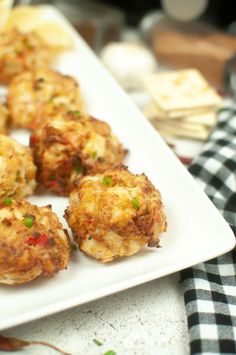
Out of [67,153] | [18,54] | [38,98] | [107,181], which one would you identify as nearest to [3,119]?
[38,98]

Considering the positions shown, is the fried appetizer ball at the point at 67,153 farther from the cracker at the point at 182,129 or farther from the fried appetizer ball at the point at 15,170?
the cracker at the point at 182,129

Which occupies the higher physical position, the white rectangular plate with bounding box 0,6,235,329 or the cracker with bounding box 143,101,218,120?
the white rectangular plate with bounding box 0,6,235,329

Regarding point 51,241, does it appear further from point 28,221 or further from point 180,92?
point 180,92

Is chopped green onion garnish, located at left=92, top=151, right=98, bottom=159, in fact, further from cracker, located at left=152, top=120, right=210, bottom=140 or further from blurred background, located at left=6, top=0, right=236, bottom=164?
cracker, located at left=152, top=120, right=210, bottom=140

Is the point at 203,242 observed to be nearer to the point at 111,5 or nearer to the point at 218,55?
the point at 218,55

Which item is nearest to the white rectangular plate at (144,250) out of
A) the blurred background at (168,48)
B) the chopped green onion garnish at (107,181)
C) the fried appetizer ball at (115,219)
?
the fried appetizer ball at (115,219)

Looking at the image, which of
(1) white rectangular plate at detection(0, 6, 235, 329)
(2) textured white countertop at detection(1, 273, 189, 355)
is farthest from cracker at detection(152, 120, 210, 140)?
(2) textured white countertop at detection(1, 273, 189, 355)

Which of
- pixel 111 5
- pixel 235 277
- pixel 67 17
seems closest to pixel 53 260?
pixel 235 277
